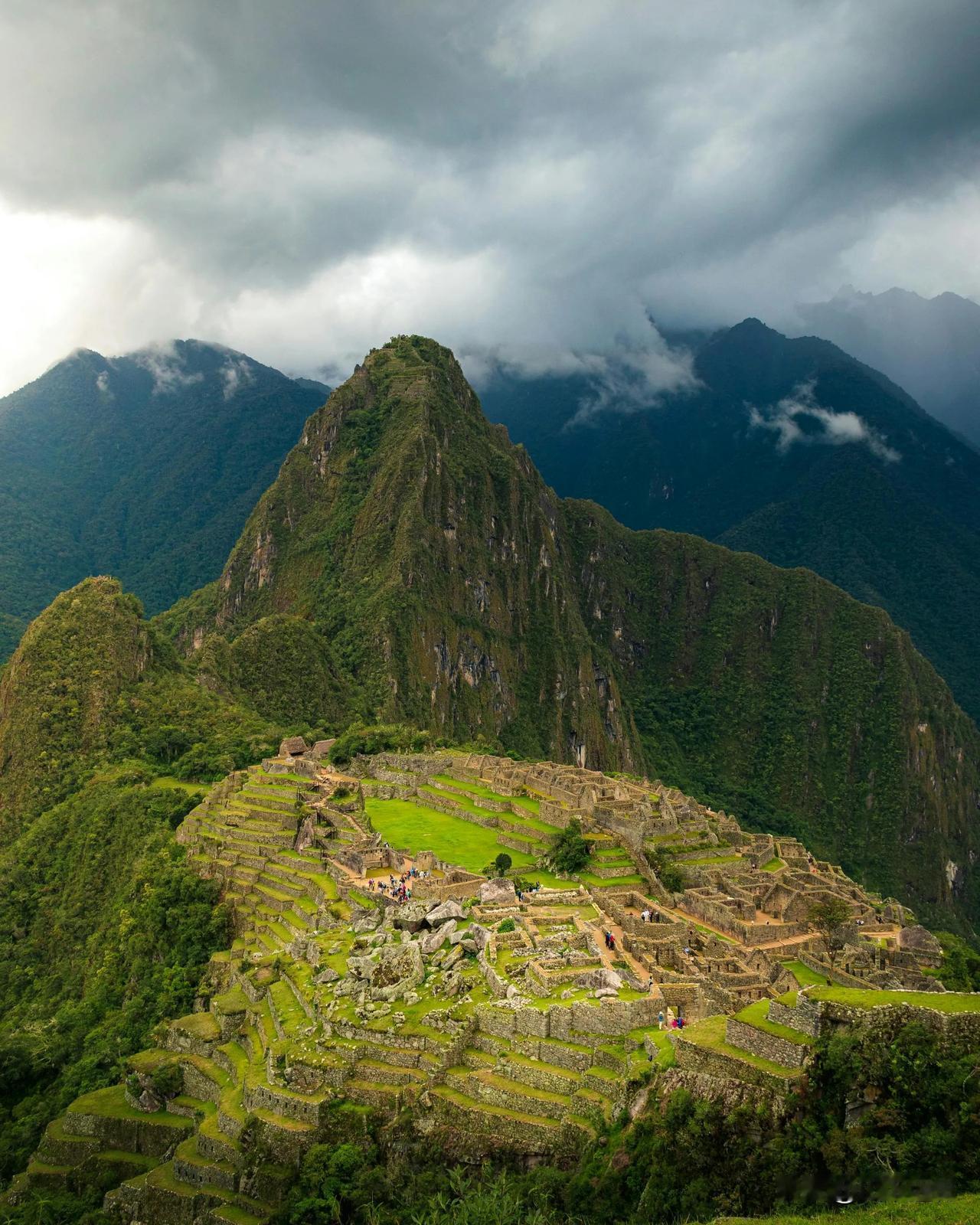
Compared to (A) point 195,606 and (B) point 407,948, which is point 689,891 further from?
(A) point 195,606

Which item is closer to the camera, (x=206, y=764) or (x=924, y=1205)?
(x=924, y=1205)

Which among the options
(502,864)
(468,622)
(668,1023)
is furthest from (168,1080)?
(468,622)

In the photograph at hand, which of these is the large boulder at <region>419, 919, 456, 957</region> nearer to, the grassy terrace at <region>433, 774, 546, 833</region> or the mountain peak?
the grassy terrace at <region>433, 774, 546, 833</region>

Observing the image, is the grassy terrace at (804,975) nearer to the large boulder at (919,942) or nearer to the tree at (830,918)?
the tree at (830,918)

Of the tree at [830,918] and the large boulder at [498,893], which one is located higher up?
the large boulder at [498,893]

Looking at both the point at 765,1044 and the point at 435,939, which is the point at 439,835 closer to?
the point at 435,939

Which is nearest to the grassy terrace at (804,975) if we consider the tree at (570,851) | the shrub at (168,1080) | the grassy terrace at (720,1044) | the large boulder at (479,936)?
the tree at (570,851)

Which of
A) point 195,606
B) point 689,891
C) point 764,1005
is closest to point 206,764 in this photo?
point 689,891
